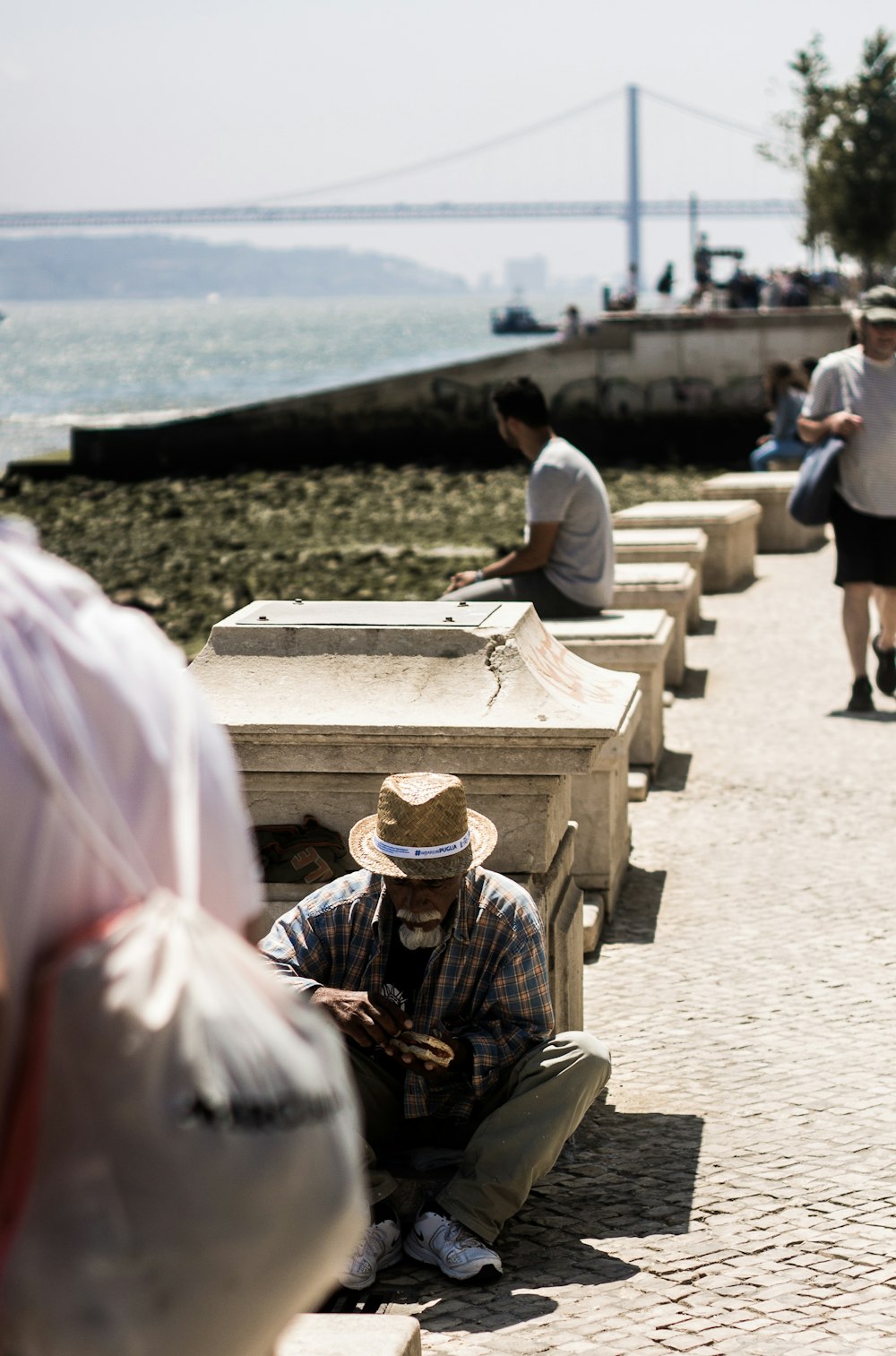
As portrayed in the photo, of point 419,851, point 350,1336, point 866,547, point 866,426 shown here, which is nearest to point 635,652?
point 866,547

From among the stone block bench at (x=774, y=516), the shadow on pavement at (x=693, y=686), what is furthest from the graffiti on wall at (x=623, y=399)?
the shadow on pavement at (x=693, y=686)

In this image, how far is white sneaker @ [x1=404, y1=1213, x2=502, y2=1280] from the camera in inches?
138

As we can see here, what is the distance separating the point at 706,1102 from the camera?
4340mm

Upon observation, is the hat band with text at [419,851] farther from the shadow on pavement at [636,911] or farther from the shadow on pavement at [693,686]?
the shadow on pavement at [693,686]

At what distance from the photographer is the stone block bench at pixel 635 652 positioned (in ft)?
24.4

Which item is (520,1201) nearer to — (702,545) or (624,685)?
(624,685)

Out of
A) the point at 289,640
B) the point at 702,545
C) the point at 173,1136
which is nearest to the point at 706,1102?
the point at 289,640

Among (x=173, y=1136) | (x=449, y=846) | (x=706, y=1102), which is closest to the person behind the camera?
(x=173, y=1136)

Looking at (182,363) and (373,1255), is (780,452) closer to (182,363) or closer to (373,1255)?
(373,1255)

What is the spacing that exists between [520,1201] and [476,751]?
116 cm

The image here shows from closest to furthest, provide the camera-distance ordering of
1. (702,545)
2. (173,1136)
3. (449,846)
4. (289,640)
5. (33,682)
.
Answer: (173,1136), (33,682), (449,846), (289,640), (702,545)

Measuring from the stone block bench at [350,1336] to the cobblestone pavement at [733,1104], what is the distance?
16.0 inches

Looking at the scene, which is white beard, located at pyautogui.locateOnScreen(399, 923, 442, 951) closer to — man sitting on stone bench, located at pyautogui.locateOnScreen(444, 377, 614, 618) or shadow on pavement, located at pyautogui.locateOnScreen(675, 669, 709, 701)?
man sitting on stone bench, located at pyautogui.locateOnScreen(444, 377, 614, 618)

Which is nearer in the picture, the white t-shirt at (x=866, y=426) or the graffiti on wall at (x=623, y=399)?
the white t-shirt at (x=866, y=426)
